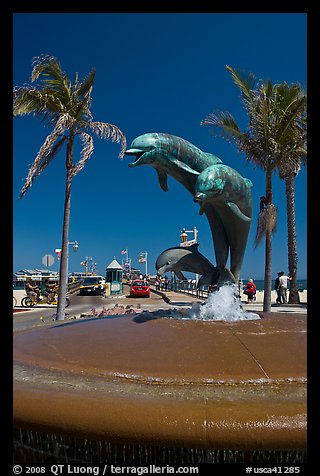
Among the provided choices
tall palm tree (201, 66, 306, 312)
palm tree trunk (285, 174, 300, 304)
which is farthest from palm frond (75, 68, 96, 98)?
palm tree trunk (285, 174, 300, 304)

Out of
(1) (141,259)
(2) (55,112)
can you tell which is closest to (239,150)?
(2) (55,112)

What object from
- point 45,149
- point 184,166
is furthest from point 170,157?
point 45,149

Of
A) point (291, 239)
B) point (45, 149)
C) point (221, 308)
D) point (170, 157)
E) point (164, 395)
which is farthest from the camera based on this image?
point (291, 239)

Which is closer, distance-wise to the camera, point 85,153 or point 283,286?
point 85,153

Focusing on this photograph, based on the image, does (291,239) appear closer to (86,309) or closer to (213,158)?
(86,309)

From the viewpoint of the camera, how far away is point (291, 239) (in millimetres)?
19016

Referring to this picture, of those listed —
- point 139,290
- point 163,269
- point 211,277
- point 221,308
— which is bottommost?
point 139,290

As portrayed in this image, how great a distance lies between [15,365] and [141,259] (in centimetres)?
6016

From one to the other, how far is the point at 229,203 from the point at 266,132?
222 inches

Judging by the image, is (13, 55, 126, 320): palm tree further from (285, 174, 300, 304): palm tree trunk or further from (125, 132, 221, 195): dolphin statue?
(285, 174, 300, 304): palm tree trunk

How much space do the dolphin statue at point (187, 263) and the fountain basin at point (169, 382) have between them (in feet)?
3.70

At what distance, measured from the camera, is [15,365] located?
12.8ft

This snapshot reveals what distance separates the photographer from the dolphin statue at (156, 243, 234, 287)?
622cm

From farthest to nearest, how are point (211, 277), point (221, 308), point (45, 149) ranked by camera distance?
point (45, 149), point (211, 277), point (221, 308)
